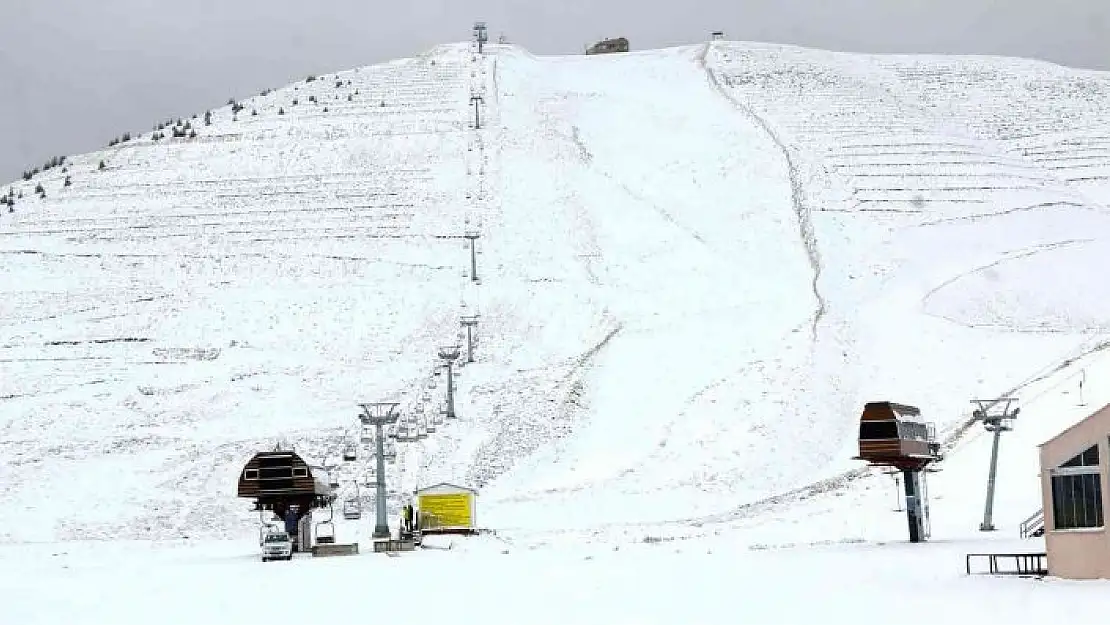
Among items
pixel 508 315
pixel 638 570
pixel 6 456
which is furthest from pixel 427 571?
pixel 508 315

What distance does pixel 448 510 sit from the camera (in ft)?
126

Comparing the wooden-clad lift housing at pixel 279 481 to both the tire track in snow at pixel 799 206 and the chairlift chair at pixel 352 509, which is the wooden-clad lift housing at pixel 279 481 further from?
the tire track in snow at pixel 799 206

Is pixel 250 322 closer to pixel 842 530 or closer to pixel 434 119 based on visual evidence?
pixel 842 530

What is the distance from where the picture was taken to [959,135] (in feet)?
273

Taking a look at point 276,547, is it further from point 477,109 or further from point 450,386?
point 477,109

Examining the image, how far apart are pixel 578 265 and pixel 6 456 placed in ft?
76.6

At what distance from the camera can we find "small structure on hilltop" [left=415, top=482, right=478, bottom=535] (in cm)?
3816

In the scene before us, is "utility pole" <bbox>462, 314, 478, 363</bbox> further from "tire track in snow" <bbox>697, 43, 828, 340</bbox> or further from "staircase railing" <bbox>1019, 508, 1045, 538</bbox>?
"staircase railing" <bbox>1019, 508, 1045, 538</bbox>

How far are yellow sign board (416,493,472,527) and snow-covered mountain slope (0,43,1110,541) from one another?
138cm

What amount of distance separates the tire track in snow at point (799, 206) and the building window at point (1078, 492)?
2661cm

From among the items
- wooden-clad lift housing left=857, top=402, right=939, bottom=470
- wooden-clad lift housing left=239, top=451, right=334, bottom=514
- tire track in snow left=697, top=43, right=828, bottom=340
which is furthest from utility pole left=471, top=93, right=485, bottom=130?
wooden-clad lift housing left=857, top=402, right=939, bottom=470

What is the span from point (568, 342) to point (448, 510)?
50.6 feet

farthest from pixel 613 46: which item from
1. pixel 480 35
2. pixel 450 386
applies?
pixel 450 386

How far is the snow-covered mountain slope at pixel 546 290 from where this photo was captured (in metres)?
44.2
